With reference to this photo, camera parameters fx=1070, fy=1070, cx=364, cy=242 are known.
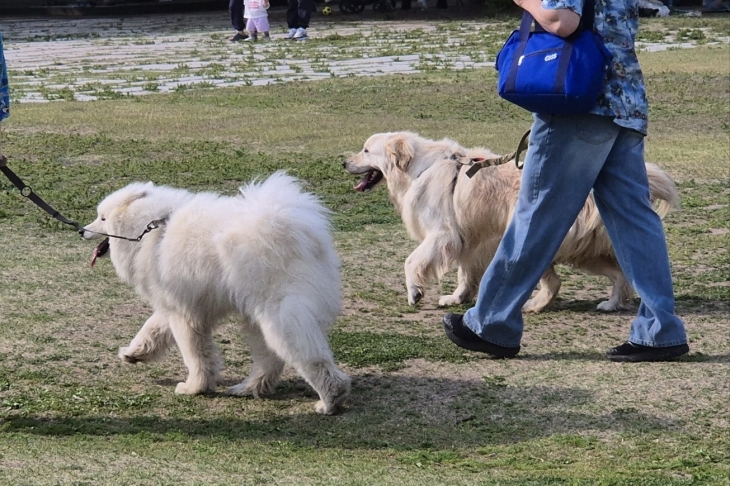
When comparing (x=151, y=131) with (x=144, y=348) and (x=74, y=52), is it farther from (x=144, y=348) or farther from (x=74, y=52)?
(x=74, y=52)

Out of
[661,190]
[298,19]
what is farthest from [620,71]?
[298,19]

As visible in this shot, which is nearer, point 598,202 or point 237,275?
point 237,275

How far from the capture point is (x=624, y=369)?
500 cm

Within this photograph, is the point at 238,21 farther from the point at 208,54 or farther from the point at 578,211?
the point at 578,211

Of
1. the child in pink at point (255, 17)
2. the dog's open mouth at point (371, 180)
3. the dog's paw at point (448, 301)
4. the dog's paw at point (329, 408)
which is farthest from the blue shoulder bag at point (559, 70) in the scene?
the child in pink at point (255, 17)

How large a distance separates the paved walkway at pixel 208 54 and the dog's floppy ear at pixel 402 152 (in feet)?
28.7

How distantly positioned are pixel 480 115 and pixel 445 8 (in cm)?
2048

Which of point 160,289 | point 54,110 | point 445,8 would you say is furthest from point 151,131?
point 445,8

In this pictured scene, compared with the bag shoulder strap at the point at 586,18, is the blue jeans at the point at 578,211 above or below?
below

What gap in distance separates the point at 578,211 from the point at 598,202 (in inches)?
5.9

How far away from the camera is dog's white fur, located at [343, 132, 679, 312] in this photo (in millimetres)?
6207

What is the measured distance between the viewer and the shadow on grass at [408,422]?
428cm

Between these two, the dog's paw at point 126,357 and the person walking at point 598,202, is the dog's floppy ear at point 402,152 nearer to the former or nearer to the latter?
the person walking at point 598,202

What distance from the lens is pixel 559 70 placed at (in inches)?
180
